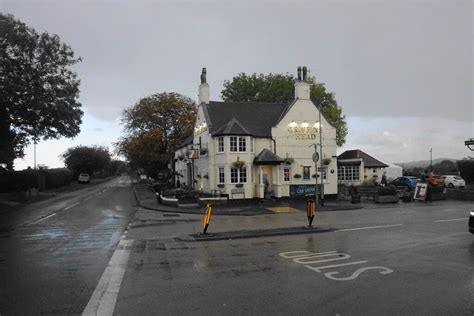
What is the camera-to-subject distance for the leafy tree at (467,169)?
46.4 meters

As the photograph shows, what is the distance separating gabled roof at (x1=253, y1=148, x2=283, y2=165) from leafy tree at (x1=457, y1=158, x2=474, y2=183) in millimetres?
26352

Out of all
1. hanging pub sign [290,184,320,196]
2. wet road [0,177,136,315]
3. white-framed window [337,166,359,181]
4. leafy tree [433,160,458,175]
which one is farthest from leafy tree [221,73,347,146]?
wet road [0,177,136,315]

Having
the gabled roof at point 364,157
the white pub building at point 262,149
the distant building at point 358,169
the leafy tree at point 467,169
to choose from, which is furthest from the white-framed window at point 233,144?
the leafy tree at point 467,169

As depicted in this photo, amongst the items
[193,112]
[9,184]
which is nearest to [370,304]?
[9,184]

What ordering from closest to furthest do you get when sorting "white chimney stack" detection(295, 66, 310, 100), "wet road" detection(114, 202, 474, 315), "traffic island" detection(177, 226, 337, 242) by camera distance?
"wet road" detection(114, 202, 474, 315) < "traffic island" detection(177, 226, 337, 242) < "white chimney stack" detection(295, 66, 310, 100)

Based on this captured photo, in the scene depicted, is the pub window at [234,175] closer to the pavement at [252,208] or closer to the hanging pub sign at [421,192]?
the pavement at [252,208]

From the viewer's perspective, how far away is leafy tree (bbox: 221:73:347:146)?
55375mm

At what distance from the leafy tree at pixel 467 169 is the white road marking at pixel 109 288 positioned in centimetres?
4462

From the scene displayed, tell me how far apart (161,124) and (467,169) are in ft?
121

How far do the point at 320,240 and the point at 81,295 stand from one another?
8.61m

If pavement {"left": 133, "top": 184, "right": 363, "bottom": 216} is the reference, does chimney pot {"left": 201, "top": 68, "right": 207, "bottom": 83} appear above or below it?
above

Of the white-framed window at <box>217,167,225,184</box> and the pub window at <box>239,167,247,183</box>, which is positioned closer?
the white-framed window at <box>217,167,225,184</box>

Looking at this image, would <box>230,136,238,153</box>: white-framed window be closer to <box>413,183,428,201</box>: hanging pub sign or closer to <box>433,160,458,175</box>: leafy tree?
<box>413,183,428,201</box>: hanging pub sign

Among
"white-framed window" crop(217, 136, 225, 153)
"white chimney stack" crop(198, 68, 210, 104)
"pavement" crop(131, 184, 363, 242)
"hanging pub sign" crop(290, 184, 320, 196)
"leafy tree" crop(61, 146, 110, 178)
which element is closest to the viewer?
"pavement" crop(131, 184, 363, 242)
